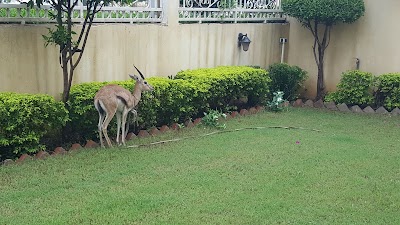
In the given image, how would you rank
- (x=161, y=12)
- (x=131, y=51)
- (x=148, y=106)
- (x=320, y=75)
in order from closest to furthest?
(x=148, y=106), (x=131, y=51), (x=161, y=12), (x=320, y=75)

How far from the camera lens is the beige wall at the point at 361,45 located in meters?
9.06

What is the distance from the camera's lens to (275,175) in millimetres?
5328

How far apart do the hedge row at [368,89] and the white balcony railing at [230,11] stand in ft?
6.41

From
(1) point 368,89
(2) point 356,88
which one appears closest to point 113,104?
(2) point 356,88

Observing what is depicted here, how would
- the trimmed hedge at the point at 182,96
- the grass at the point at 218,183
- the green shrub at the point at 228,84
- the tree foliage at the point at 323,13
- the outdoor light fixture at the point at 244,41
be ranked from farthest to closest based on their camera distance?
the outdoor light fixture at the point at 244,41, the tree foliage at the point at 323,13, the green shrub at the point at 228,84, the trimmed hedge at the point at 182,96, the grass at the point at 218,183

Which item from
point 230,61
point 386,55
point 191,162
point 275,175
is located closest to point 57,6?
point 191,162

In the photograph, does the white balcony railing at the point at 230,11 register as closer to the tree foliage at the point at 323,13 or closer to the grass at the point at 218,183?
the tree foliage at the point at 323,13

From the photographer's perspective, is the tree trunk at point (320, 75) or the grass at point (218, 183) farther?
the tree trunk at point (320, 75)

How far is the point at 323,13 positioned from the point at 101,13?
4062 millimetres

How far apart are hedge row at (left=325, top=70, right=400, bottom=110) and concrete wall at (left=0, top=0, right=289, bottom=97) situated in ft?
5.66

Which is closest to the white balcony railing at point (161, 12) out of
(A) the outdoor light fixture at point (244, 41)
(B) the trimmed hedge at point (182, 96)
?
(A) the outdoor light fixture at point (244, 41)

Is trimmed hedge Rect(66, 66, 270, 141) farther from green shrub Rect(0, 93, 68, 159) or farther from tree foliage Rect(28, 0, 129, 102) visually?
green shrub Rect(0, 93, 68, 159)

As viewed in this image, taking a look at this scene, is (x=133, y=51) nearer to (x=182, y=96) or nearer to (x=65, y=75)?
(x=182, y=96)

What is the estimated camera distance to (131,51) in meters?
7.54
